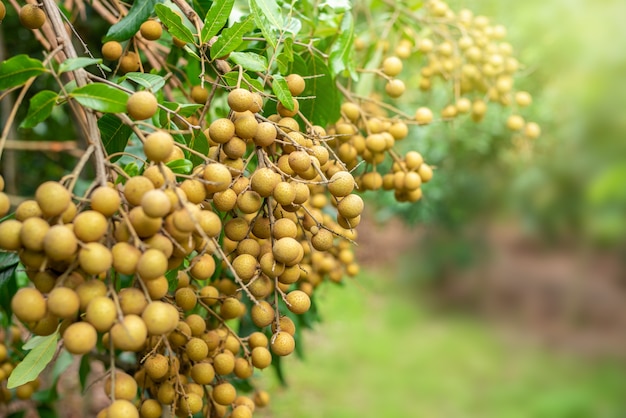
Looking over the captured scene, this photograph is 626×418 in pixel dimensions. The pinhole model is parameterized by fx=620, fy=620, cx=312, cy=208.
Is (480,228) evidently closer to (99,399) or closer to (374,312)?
(374,312)

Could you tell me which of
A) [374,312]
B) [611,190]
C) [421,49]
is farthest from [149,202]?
[374,312]

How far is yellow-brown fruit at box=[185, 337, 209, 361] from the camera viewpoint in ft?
1.91

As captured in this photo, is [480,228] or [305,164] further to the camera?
[480,228]

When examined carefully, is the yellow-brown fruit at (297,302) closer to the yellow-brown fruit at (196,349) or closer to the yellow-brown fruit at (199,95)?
the yellow-brown fruit at (196,349)

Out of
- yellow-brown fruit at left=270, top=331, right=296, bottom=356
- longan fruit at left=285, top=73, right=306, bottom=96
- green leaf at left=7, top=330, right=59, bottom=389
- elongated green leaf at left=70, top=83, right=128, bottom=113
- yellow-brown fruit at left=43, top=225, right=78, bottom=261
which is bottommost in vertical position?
green leaf at left=7, top=330, right=59, bottom=389

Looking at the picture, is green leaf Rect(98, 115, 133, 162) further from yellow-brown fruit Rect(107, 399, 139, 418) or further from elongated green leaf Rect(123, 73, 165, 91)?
yellow-brown fruit Rect(107, 399, 139, 418)

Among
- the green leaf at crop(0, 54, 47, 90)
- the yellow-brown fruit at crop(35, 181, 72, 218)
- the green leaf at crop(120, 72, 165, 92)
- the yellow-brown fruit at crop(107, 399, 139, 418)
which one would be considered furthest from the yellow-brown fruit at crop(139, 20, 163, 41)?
the yellow-brown fruit at crop(107, 399, 139, 418)

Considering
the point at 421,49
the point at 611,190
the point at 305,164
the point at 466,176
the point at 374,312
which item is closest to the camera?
the point at 305,164

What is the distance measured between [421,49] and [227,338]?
80cm

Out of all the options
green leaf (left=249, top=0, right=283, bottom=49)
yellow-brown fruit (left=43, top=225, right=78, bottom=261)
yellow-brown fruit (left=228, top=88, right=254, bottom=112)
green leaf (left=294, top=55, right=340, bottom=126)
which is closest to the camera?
yellow-brown fruit (left=43, top=225, right=78, bottom=261)

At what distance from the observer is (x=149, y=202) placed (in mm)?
427

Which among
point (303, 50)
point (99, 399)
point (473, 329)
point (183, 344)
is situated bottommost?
point (99, 399)

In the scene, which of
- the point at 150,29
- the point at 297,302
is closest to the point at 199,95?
the point at 150,29

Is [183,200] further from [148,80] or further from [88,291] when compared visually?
[148,80]
